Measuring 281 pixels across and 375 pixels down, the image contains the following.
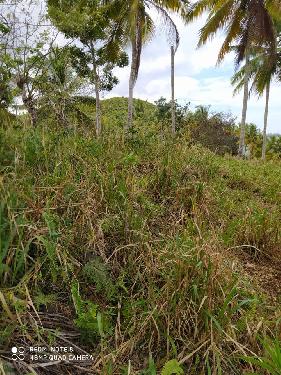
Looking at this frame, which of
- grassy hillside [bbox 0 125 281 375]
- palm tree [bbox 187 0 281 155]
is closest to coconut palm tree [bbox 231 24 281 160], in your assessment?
palm tree [bbox 187 0 281 155]

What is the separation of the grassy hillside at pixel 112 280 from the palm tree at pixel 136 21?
12.4m

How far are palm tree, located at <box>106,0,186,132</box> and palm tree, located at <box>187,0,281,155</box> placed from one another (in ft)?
2.87

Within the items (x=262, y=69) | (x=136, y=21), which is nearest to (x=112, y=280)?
(x=136, y=21)

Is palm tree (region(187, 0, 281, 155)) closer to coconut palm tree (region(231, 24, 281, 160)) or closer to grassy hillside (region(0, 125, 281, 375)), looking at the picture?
coconut palm tree (region(231, 24, 281, 160))

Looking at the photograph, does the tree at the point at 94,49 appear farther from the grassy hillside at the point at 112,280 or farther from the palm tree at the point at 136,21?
the grassy hillside at the point at 112,280

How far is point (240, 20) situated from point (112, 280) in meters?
16.1

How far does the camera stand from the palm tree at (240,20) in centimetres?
1517

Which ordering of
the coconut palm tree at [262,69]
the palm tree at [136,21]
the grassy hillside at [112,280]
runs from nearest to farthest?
the grassy hillside at [112,280]
the palm tree at [136,21]
the coconut palm tree at [262,69]

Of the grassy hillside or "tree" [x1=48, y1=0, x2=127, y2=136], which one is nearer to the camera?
the grassy hillside

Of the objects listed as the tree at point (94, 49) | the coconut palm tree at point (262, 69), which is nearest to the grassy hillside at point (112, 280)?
the tree at point (94, 49)

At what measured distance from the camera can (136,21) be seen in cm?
1520

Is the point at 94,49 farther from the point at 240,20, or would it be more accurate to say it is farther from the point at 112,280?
the point at 112,280

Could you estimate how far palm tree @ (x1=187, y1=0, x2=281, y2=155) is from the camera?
1517cm

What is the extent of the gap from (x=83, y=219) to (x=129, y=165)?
1034 millimetres
